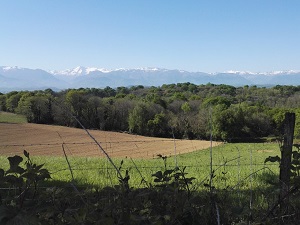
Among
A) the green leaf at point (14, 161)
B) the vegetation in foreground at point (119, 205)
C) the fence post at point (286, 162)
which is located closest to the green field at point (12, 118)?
the fence post at point (286, 162)

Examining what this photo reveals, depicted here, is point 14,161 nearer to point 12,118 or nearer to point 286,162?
point 286,162

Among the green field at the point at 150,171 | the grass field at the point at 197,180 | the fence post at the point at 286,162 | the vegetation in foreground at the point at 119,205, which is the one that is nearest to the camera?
the vegetation in foreground at the point at 119,205

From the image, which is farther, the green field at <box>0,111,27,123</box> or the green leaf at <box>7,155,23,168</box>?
the green field at <box>0,111,27,123</box>

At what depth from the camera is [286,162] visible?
218 centimetres

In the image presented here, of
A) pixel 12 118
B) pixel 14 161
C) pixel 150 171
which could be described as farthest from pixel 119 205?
pixel 12 118

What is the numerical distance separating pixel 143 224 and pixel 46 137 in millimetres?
49718

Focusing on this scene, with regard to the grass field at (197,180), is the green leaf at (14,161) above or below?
above

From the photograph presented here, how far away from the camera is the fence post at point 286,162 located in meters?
1.94

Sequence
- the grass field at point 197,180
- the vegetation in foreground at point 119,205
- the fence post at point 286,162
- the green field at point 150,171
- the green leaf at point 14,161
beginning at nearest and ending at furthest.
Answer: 1. the vegetation in foreground at point 119,205
2. the green leaf at point 14,161
3. the grass field at point 197,180
4. the fence post at point 286,162
5. the green field at point 150,171

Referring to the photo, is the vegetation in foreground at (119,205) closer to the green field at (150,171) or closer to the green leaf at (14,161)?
the green leaf at (14,161)

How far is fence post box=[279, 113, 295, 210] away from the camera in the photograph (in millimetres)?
1937

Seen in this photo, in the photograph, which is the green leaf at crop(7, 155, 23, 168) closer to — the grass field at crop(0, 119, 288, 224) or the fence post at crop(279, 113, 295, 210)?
the grass field at crop(0, 119, 288, 224)

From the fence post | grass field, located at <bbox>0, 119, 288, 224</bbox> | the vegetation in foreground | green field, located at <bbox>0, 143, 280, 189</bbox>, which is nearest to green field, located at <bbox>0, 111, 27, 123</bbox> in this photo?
grass field, located at <bbox>0, 119, 288, 224</bbox>

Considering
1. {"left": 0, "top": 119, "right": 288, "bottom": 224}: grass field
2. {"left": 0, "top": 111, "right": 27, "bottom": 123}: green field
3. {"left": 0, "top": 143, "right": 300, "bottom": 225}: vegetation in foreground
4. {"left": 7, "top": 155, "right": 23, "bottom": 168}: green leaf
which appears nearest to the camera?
{"left": 0, "top": 143, "right": 300, "bottom": 225}: vegetation in foreground
